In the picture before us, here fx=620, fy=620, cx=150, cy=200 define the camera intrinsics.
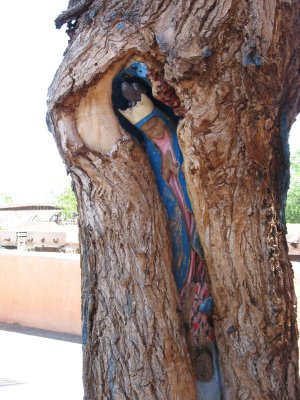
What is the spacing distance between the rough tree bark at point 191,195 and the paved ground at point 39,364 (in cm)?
324

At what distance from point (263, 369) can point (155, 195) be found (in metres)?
0.85

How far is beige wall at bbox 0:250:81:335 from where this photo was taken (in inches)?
→ 328

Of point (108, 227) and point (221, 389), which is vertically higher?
point (108, 227)

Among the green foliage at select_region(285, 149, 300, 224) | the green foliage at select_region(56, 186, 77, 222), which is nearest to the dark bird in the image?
the green foliage at select_region(285, 149, 300, 224)

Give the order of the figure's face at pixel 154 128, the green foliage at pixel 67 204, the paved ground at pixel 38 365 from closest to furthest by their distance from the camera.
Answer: the figure's face at pixel 154 128 → the paved ground at pixel 38 365 → the green foliage at pixel 67 204

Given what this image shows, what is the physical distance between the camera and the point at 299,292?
6.08 metres

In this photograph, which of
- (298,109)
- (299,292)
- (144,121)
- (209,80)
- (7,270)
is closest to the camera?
(209,80)

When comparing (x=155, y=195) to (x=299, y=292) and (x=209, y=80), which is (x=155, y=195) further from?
(x=299, y=292)

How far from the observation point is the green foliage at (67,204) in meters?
32.4

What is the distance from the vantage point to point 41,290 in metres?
8.73

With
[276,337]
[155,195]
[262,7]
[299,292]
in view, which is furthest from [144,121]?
[299,292]

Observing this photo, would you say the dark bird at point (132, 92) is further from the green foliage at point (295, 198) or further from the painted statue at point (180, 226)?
the green foliage at point (295, 198)

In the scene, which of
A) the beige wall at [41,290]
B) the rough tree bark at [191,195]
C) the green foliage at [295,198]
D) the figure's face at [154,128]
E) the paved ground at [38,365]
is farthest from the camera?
the green foliage at [295,198]

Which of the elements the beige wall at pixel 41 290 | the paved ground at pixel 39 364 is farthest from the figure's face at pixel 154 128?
the beige wall at pixel 41 290
